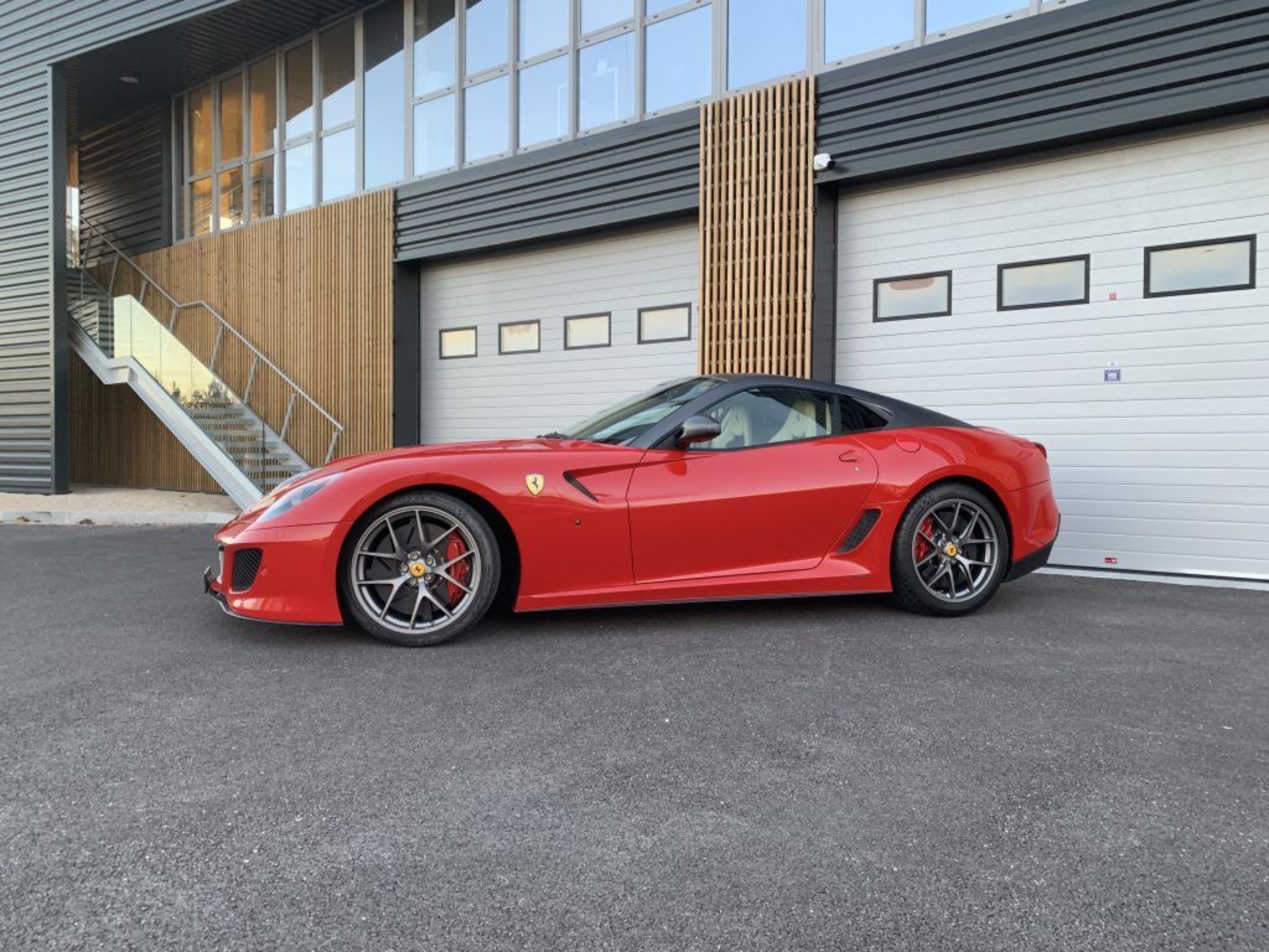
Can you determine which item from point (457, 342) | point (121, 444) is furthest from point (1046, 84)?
point (121, 444)

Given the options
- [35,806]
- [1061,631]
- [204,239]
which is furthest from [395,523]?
[204,239]

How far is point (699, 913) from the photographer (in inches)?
67.6

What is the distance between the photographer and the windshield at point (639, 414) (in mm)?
4355

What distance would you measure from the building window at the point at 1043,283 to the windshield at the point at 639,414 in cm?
363

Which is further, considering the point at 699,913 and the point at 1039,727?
the point at 1039,727

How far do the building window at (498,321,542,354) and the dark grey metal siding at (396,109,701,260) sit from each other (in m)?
0.97

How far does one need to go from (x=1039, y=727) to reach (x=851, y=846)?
1159 millimetres

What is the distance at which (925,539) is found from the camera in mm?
4531

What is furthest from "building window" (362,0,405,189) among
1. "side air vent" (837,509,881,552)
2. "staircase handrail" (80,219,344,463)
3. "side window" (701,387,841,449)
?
"side air vent" (837,509,881,552)

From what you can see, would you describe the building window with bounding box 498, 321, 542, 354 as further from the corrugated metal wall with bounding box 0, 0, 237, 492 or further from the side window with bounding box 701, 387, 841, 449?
the corrugated metal wall with bounding box 0, 0, 237, 492

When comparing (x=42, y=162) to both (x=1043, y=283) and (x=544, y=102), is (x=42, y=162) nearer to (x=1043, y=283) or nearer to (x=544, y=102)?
(x=544, y=102)

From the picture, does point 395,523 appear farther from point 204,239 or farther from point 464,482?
point 204,239

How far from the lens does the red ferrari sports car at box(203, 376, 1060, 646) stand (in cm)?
380

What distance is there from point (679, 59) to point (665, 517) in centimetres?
663
